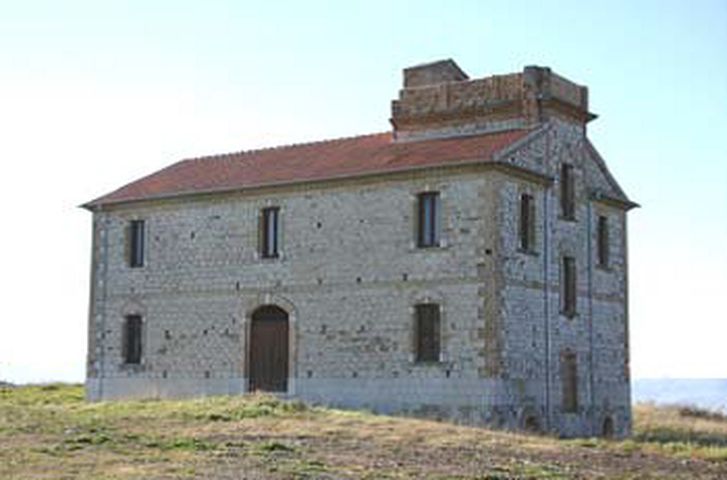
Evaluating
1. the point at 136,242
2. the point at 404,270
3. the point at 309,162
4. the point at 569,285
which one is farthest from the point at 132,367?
the point at 569,285

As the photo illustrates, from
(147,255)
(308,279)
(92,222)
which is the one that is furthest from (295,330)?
(92,222)

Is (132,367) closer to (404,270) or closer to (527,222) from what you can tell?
(404,270)

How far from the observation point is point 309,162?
3631 centimetres

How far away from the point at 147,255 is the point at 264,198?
484 cm

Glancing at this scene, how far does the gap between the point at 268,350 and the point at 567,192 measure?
948 cm

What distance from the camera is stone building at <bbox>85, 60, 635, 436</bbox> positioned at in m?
31.4

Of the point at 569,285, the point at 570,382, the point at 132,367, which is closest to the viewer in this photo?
the point at 570,382

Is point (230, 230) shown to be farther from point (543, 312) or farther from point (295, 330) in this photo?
point (543, 312)

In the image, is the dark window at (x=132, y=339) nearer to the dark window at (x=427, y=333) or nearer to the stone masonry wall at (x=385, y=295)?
the stone masonry wall at (x=385, y=295)

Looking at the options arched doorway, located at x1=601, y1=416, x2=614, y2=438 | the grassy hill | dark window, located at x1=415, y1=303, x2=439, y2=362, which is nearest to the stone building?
dark window, located at x1=415, y1=303, x2=439, y2=362

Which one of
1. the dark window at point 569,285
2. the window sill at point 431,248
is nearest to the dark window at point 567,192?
the dark window at point 569,285

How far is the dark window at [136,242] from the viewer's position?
126ft

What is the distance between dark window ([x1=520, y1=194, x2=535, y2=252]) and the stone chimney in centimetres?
234

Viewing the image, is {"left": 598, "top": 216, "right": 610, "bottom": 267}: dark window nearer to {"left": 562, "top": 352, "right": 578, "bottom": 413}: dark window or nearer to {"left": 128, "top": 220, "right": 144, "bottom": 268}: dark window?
{"left": 562, "top": 352, "right": 578, "bottom": 413}: dark window
